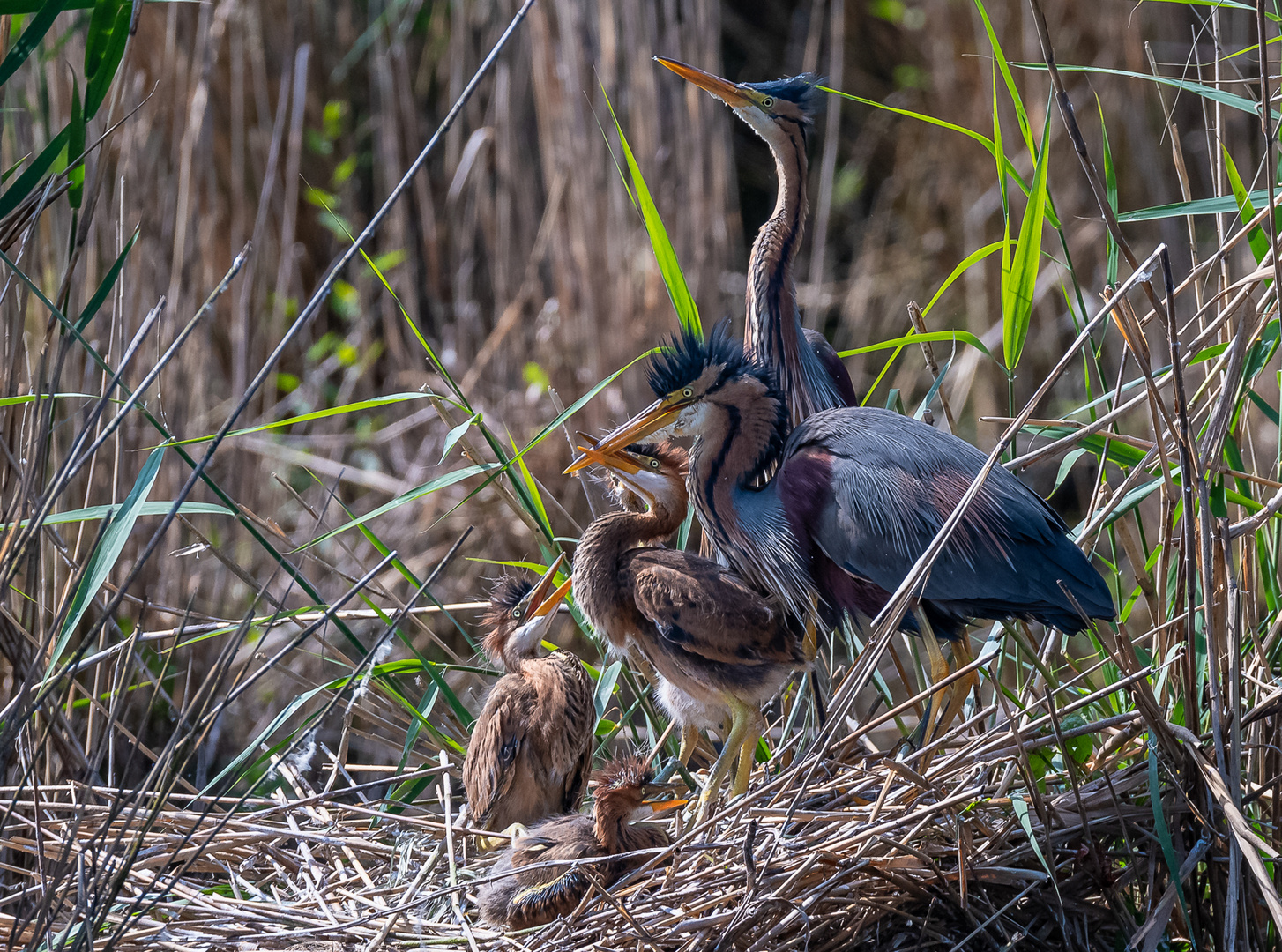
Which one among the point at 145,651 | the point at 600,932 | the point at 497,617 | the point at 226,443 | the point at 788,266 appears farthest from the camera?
the point at 226,443

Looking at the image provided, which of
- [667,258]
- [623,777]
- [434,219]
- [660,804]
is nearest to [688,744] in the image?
[660,804]

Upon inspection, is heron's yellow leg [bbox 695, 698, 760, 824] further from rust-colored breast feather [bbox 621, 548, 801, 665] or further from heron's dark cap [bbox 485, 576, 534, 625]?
heron's dark cap [bbox 485, 576, 534, 625]

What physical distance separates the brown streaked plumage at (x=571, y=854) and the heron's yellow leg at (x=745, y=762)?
0.16 meters

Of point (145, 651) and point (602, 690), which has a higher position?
point (602, 690)

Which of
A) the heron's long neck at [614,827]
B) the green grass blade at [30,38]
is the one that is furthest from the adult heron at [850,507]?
Result: the green grass blade at [30,38]

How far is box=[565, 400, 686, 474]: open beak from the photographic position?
2494 mm

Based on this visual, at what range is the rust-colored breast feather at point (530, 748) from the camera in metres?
2.41

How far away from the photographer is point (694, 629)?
2.32m

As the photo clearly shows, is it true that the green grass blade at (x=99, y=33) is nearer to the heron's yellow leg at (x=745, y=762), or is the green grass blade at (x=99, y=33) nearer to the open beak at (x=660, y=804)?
the open beak at (x=660, y=804)

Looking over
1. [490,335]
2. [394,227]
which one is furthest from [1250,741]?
[394,227]

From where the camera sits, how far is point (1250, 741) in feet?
6.51

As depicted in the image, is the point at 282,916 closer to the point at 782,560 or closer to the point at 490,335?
the point at 782,560

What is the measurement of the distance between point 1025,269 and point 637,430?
2.68 feet

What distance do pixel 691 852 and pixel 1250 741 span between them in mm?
928
